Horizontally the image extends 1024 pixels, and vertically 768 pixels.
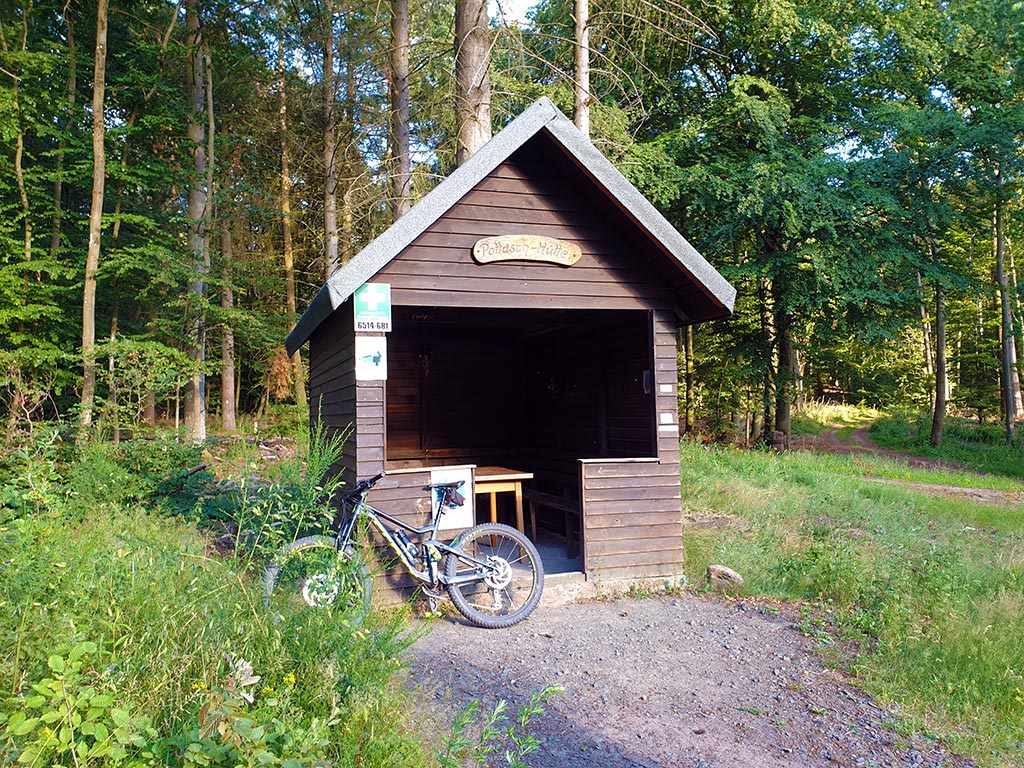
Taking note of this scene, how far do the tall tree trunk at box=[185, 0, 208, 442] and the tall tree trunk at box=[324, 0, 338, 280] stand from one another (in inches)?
102

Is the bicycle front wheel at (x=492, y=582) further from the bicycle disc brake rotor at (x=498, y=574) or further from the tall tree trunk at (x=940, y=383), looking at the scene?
the tall tree trunk at (x=940, y=383)

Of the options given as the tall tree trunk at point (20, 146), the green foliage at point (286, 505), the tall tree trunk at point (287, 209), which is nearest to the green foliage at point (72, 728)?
the green foliage at point (286, 505)

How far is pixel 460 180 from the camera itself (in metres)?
5.90

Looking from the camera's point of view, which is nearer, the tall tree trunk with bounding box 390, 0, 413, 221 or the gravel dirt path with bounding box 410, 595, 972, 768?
the gravel dirt path with bounding box 410, 595, 972, 768

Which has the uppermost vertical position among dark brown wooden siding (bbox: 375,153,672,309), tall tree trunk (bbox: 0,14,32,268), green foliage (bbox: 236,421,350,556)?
tall tree trunk (bbox: 0,14,32,268)

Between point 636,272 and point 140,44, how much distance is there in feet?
35.2

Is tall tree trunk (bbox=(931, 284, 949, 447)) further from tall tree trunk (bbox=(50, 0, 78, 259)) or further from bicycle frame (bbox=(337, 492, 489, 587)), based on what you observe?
tall tree trunk (bbox=(50, 0, 78, 259))

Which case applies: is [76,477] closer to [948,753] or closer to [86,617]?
[86,617]

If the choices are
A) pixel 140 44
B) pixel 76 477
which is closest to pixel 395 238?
pixel 76 477

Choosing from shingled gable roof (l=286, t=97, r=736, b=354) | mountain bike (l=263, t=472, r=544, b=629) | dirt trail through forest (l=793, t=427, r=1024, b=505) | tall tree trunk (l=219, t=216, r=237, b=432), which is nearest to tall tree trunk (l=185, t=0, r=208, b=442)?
tall tree trunk (l=219, t=216, r=237, b=432)

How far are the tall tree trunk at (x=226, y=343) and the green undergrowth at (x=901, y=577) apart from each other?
33.0 feet

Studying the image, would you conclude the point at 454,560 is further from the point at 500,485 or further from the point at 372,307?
the point at 372,307

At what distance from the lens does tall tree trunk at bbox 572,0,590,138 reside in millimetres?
10477

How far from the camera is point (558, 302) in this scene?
658 centimetres
